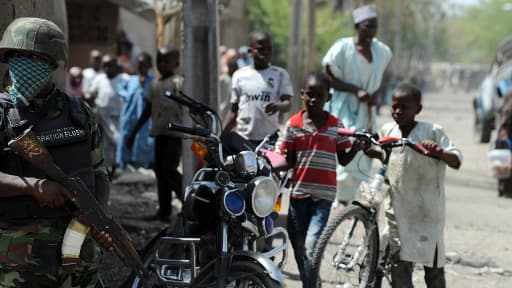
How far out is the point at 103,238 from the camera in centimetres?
333

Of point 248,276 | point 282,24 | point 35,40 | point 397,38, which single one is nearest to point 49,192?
point 35,40

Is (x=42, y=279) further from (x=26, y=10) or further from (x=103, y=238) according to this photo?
(x=26, y=10)

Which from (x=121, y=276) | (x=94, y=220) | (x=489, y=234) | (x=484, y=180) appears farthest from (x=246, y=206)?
(x=484, y=180)

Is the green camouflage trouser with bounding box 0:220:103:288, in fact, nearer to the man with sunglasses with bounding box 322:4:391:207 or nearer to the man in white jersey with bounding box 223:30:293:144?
the man in white jersey with bounding box 223:30:293:144

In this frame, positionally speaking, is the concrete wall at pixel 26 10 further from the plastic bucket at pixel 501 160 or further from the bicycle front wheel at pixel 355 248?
the plastic bucket at pixel 501 160

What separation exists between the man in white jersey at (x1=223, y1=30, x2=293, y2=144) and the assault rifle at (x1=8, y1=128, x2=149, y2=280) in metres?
3.18

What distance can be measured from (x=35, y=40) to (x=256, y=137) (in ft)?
11.6

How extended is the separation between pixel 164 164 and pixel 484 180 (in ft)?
22.1

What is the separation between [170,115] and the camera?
7816mm

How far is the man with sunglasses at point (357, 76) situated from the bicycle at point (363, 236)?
6.24ft

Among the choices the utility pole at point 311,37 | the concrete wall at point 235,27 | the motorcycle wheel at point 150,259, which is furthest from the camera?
the concrete wall at point 235,27

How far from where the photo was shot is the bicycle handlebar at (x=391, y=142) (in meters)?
5.00

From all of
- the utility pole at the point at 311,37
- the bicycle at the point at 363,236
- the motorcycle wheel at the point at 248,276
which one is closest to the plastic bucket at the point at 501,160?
the bicycle at the point at 363,236

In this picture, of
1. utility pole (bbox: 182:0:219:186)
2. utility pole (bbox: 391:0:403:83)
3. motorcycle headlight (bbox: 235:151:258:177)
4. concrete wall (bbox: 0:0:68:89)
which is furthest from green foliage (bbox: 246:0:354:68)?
motorcycle headlight (bbox: 235:151:258:177)
